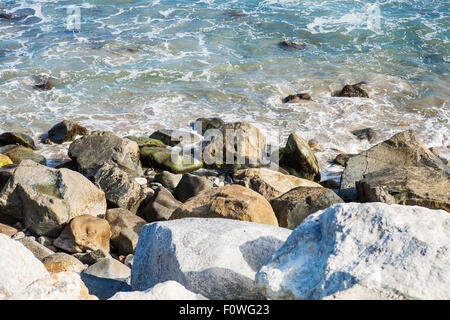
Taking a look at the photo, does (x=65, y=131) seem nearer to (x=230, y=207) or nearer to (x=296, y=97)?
(x=296, y=97)

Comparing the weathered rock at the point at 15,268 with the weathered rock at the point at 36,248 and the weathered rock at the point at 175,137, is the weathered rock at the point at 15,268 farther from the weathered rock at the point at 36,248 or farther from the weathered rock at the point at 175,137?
the weathered rock at the point at 175,137

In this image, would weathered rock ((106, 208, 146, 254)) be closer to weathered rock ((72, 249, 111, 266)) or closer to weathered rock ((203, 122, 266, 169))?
weathered rock ((72, 249, 111, 266))

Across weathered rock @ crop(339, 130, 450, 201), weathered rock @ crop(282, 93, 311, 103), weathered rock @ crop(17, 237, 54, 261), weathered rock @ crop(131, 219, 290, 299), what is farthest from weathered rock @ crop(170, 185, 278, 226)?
weathered rock @ crop(282, 93, 311, 103)

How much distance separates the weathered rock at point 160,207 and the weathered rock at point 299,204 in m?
1.48

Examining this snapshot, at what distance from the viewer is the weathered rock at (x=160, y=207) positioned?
681 cm

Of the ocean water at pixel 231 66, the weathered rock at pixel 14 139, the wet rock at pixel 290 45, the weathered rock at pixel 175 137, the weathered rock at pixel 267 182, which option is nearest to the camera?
the weathered rock at pixel 267 182

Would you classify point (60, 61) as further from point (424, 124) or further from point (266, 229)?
point (266, 229)

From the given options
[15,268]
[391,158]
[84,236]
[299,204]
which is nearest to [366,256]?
[15,268]

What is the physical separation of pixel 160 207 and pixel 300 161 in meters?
3.20

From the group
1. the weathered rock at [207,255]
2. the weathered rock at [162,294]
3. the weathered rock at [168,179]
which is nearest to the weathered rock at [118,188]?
the weathered rock at [168,179]

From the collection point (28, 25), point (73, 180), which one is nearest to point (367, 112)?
A: point (73, 180)

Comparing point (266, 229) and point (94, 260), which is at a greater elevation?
point (266, 229)

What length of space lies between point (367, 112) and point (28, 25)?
42.9ft

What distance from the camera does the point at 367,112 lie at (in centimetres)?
1204
